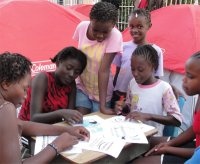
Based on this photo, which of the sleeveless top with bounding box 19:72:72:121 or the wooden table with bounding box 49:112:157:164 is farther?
the sleeveless top with bounding box 19:72:72:121

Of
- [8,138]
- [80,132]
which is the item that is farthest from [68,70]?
[8,138]

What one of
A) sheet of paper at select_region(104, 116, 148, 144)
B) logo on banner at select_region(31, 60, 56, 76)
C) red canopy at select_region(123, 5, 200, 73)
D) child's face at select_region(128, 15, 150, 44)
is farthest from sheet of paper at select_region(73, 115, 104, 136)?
red canopy at select_region(123, 5, 200, 73)

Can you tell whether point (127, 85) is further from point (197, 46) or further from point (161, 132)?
point (197, 46)

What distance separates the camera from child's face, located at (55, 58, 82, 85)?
203 cm

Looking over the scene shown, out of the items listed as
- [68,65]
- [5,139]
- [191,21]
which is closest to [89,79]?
[68,65]

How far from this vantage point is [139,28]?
8.15 ft

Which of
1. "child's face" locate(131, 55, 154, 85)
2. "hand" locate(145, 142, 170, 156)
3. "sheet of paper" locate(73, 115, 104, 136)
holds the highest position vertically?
"child's face" locate(131, 55, 154, 85)

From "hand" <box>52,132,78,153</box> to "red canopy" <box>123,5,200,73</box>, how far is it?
6.37ft

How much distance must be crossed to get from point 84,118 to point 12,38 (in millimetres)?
1516

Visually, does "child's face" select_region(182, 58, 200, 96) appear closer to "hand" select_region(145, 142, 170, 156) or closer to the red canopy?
"hand" select_region(145, 142, 170, 156)

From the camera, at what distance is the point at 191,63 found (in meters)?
1.54

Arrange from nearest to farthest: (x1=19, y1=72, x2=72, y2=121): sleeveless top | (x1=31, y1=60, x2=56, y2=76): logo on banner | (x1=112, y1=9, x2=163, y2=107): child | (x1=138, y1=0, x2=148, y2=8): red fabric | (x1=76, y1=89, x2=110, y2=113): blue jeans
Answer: (x1=19, y1=72, x2=72, y2=121): sleeveless top
(x1=76, y1=89, x2=110, y2=113): blue jeans
(x1=112, y1=9, x2=163, y2=107): child
(x1=31, y1=60, x2=56, y2=76): logo on banner
(x1=138, y1=0, x2=148, y2=8): red fabric

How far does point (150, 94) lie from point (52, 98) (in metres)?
0.64

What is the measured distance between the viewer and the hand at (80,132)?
1.59 metres
